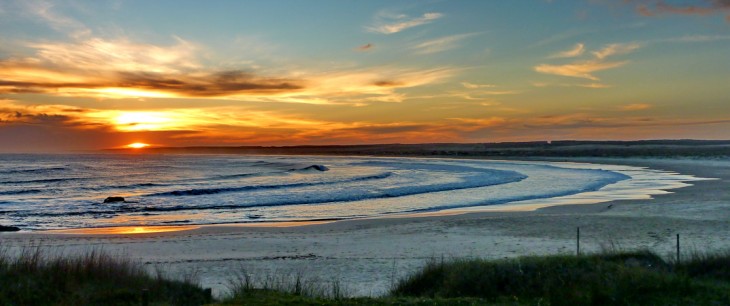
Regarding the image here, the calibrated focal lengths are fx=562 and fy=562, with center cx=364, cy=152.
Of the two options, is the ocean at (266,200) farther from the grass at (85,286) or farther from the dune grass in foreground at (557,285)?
the dune grass in foreground at (557,285)

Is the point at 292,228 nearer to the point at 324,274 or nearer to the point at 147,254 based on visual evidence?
the point at 147,254

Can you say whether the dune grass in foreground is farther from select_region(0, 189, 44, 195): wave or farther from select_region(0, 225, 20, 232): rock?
select_region(0, 189, 44, 195): wave

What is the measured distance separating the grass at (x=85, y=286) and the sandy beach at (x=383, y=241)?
1.74 meters

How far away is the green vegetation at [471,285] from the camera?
9.09 metres

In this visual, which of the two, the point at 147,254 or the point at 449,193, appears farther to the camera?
the point at 449,193

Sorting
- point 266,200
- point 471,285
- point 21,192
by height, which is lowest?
point 21,192

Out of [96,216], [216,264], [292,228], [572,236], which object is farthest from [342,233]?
[96,216]

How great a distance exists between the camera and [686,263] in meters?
12.0

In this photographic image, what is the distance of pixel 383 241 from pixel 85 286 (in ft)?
37.6

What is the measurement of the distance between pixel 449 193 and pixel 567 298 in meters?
31.8

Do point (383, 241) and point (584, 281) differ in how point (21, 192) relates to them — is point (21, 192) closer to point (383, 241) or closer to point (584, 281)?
point (383, 241)

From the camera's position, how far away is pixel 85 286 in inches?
393

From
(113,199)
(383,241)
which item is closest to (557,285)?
(383,241)

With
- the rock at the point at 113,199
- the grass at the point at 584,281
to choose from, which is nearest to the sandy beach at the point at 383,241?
the grass at the point at 584,281
